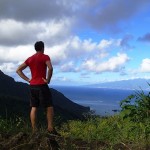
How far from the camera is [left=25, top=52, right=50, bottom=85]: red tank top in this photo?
326 inches

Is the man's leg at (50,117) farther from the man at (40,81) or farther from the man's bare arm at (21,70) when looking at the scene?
the man's bare arm at (21,70)

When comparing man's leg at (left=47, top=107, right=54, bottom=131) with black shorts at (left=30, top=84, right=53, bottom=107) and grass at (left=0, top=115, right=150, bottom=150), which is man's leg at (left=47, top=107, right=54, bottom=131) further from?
grass at (left=0, top=115, right=150, bottom=150)

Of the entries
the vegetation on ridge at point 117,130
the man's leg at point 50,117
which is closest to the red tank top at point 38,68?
the man's leg at point 50,117

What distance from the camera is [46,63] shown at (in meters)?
8.27

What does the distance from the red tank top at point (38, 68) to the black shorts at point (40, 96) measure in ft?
0.32

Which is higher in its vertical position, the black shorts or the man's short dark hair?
the man's short dark hair

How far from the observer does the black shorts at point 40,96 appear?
26.9ft

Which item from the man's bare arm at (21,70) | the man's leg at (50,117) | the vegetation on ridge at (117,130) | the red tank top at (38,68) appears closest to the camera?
the vegetation on ridge at (117,130)

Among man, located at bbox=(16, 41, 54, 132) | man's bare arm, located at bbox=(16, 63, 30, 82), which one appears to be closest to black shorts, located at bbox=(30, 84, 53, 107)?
man, located at bbox=(16, 41, 54, 132)

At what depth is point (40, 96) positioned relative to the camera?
322 inches

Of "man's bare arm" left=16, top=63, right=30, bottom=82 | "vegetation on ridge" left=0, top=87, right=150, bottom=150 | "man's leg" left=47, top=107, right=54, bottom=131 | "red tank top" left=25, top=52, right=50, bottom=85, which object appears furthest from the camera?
"man's bare arm" left=16, top=63, right=30, bottom=82

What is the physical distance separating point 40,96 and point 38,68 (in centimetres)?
56

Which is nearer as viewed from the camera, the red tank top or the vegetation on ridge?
the vegetation on ridge

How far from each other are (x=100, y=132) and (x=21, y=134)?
16.4 ft
